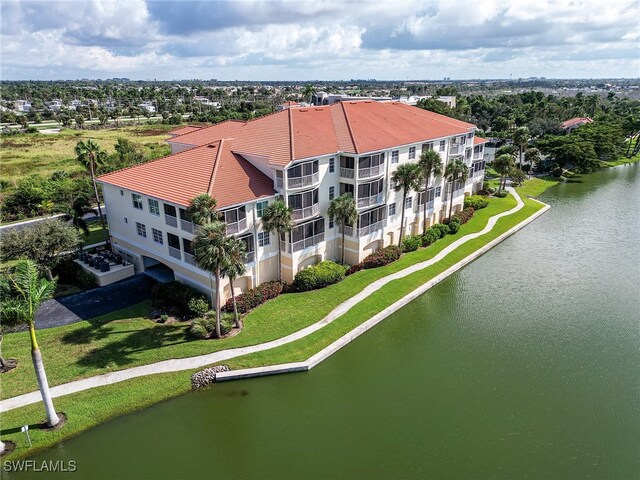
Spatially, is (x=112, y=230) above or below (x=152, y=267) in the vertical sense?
above

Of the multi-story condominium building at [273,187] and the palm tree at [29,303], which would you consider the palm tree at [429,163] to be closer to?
the multi-story condominium building at [273,187]

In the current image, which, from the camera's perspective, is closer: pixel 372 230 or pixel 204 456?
pixel 204 456

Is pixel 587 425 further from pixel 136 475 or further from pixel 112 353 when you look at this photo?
pixel 112 353

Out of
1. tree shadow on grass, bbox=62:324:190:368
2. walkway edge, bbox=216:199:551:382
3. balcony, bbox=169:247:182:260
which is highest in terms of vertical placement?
balcony, bbox=169:247:182:260

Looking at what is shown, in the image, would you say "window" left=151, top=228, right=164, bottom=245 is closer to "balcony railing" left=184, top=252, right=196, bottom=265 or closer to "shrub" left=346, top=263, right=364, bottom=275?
"balcony railing" left=184, top=252, right=196, bottom=265

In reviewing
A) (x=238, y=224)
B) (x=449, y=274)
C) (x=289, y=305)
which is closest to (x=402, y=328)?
(x=289, y=305)

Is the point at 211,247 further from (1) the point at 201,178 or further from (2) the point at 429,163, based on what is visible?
(2) the point at 429,163

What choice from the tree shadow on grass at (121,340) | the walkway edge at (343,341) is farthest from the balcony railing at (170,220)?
the walkway edge at (343,341)

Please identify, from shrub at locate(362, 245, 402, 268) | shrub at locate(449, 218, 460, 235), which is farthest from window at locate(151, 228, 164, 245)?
shrub at locate(449, 218, 460, 235)
